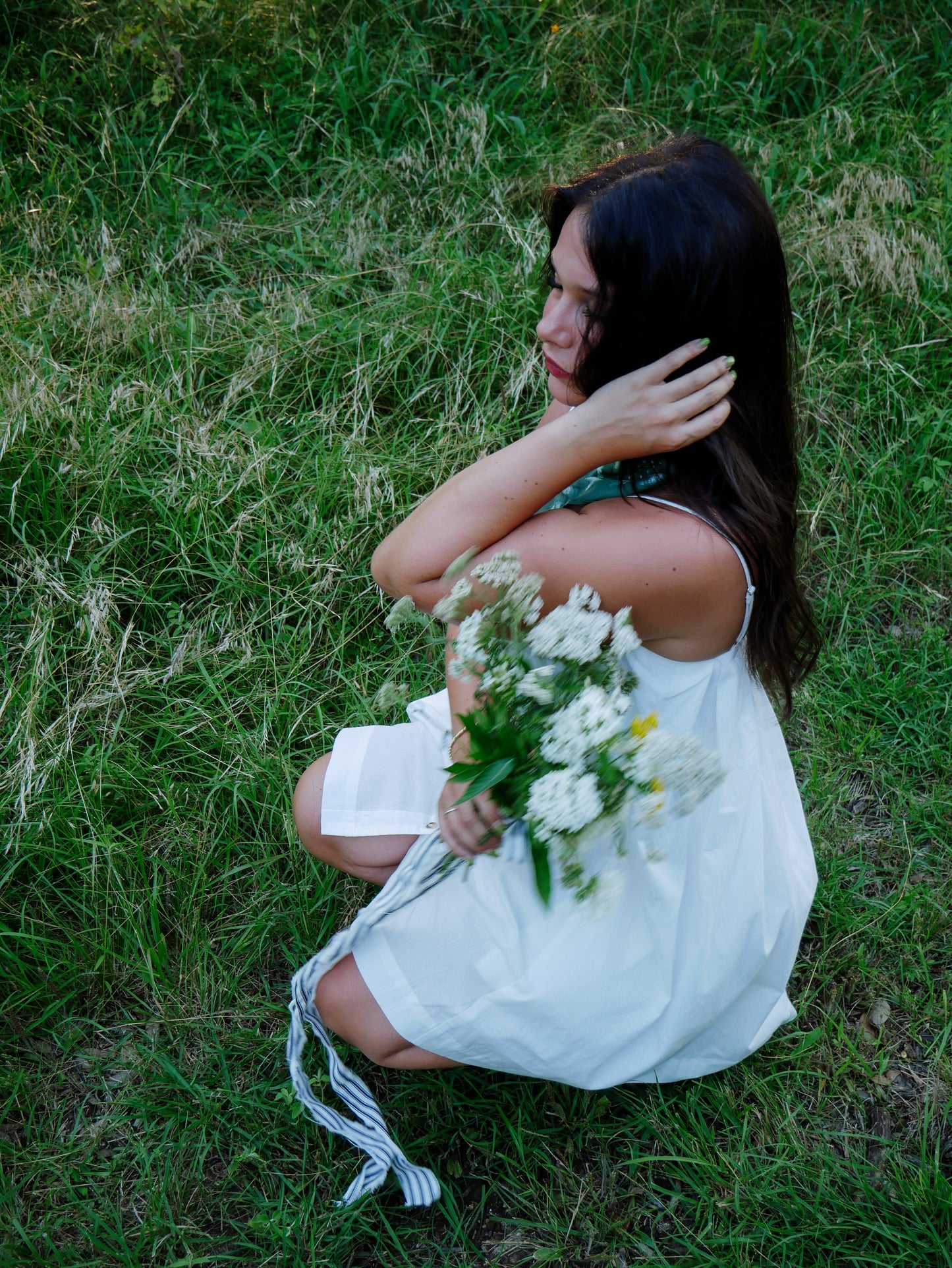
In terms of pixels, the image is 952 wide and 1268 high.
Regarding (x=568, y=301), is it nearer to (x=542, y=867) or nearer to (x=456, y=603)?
(x=456, y=603)

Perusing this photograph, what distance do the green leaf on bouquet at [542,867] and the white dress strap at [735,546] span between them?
0.60 meters

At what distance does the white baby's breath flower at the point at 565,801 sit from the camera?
1.20m

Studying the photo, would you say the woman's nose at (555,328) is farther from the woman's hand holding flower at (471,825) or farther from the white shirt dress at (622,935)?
the woman's hand holding flower at (471,825)

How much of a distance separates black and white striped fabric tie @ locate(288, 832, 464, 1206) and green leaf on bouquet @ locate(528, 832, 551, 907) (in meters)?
0.44

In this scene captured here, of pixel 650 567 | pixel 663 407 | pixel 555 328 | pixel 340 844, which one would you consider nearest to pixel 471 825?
pixel 650 567

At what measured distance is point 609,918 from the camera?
1738 millimetres

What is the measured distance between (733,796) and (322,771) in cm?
85

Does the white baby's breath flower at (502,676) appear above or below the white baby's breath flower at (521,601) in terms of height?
below

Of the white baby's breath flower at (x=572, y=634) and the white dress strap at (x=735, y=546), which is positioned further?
the white dress strap at (x=735, y=546)

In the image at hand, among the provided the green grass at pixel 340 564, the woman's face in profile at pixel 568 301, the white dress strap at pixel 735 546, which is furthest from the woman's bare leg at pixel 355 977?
the woman's face in profile at pixel 568 301

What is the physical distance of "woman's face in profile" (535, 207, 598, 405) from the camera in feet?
5.47

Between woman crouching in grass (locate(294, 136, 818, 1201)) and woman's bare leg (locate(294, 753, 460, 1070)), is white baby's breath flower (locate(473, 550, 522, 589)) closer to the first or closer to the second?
woman crouching in grass (locate(294, 136, 818, 1201))

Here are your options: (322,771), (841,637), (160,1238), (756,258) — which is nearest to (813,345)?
(841,637)

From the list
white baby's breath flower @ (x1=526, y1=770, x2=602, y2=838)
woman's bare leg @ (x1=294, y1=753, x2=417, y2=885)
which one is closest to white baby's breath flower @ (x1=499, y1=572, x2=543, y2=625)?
white baby's breath flower @ (x1=526, y1=770, x2=602, y2=838)
